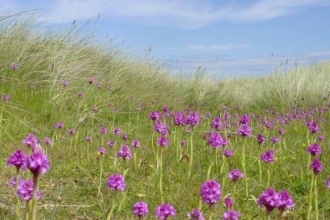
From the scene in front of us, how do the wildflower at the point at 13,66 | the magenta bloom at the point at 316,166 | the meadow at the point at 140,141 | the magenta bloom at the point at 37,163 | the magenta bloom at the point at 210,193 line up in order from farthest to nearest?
the wildflower at the point at 13,66 < the meadow at the point at 140,141 < the magenta bloom at the point at 316,166 < the magenta bloom at the point at 210,193 < the magenta bloom at the point at 37,163

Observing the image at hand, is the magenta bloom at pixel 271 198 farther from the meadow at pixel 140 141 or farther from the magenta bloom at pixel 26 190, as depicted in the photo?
the magenta bloom at pixel 26 190

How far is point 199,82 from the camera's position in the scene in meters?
12.8

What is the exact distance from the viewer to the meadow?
2.72 metres

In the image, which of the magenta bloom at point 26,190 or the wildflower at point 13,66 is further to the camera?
the wildflower at point 13,66

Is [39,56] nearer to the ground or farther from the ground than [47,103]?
farther from the ground

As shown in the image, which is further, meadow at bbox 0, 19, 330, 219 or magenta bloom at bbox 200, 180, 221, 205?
meadow at bbox 0, 19, 330, 219

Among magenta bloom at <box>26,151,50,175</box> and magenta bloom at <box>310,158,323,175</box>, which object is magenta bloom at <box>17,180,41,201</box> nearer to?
magenta bloom at <box>26,151,50,175</box>

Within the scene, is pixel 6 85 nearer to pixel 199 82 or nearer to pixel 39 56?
pixel 39 56

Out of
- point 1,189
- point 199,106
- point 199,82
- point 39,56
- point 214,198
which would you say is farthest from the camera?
point 199,82

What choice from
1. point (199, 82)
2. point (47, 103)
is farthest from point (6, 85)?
point (199, 82)

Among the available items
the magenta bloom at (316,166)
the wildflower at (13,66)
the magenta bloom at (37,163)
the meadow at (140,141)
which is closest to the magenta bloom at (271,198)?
the meadow at (140,141)

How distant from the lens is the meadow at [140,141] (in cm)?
272

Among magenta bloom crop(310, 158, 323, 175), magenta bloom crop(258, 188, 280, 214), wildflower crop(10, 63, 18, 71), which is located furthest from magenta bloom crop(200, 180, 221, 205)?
wildflower crop(10, 63, 18, 71)

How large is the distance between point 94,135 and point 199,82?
7.36 meters
